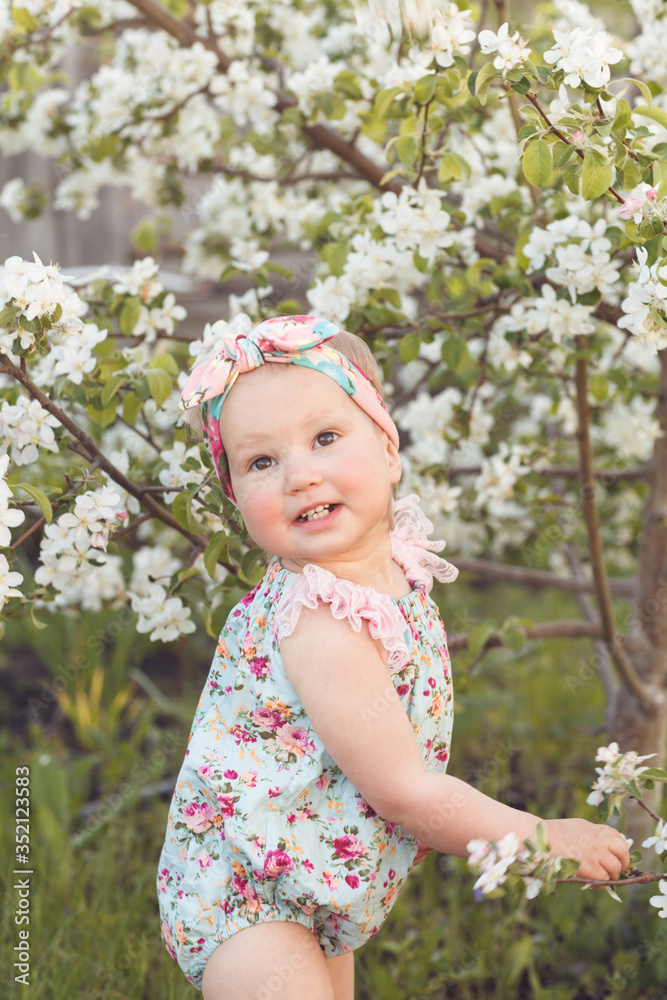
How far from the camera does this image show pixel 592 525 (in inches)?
85.0

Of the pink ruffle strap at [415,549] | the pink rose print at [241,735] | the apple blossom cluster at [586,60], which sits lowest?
the pink rose print at [241,735]

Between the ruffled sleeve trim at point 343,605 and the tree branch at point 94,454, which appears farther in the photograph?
the tree branch at point 94,454

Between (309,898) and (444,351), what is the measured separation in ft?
3.61

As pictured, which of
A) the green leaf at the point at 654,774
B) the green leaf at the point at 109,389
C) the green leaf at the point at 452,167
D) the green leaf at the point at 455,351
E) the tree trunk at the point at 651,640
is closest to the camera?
the green leaf at the point at 654,774

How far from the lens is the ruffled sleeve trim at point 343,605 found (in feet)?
4.16

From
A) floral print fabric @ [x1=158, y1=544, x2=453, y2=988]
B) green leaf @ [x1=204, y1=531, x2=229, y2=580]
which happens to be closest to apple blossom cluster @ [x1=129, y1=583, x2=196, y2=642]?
green leaf @ [x1=204, y1=531, x2=229, y2=580]

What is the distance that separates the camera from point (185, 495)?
1587 millimetres

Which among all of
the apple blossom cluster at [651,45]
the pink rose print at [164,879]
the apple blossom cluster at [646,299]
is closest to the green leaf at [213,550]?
the pink rose print at [164,879]

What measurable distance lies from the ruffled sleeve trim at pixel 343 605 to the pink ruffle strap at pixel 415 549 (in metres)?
0.18

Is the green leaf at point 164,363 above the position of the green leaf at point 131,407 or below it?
above

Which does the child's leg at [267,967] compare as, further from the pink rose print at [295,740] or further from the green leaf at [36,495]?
the green leaf at [36,495]

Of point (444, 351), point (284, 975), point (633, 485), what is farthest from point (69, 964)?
point (633, 485)

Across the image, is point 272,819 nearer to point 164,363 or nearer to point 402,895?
point 164,363

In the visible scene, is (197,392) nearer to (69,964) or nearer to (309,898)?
(309,898)
